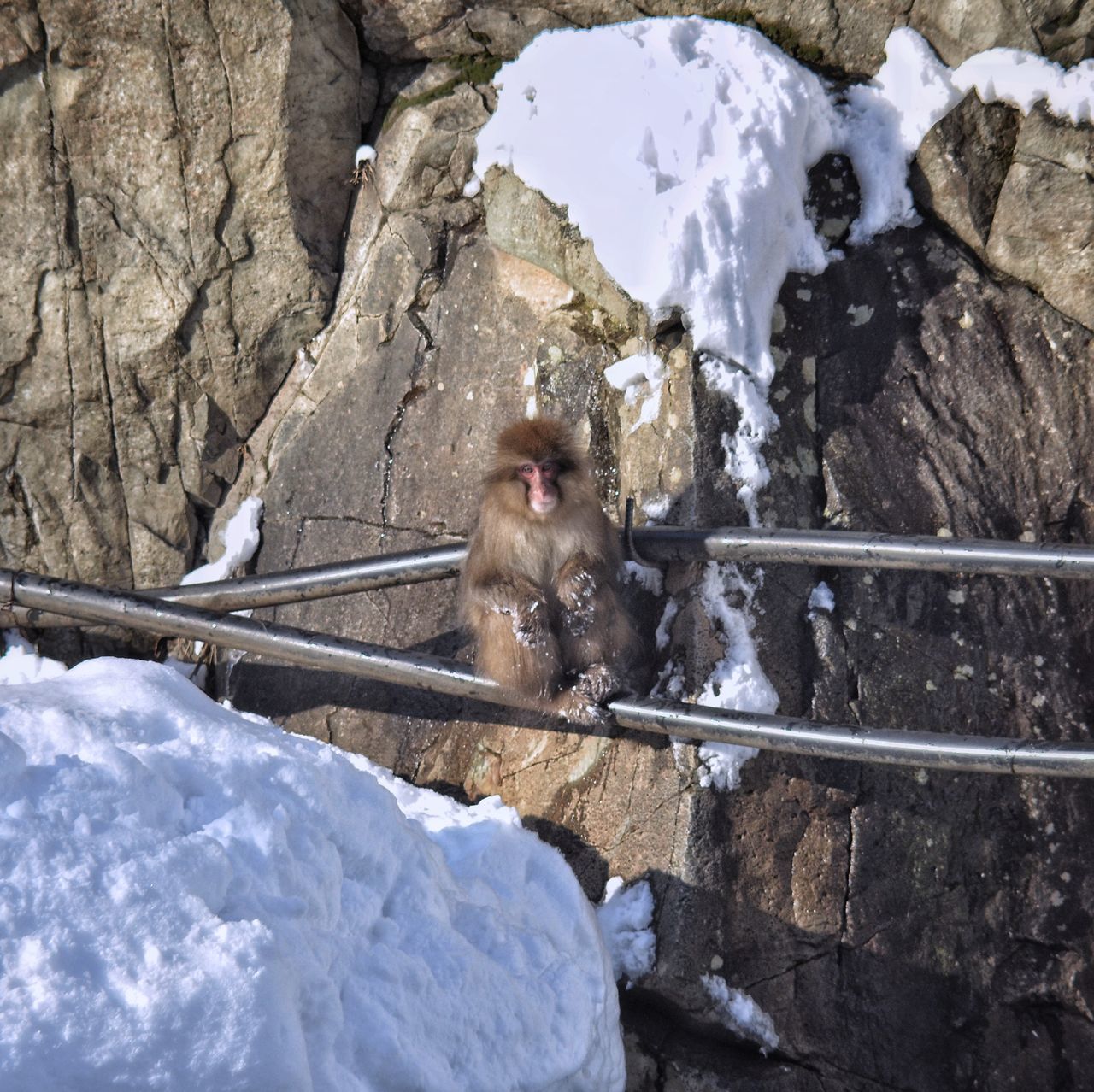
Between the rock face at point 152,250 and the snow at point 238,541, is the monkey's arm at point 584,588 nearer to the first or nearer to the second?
the snow at point 238,541

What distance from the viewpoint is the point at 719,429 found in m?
3.42

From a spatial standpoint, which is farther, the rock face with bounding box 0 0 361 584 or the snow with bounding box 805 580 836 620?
the rock face with bounding box 0 0 361 584

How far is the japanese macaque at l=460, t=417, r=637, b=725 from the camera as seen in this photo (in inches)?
128

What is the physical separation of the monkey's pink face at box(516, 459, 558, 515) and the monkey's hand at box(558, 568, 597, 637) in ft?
0.65

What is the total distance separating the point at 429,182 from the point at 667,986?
270cm

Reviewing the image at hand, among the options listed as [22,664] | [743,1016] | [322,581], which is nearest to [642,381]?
[322,581]

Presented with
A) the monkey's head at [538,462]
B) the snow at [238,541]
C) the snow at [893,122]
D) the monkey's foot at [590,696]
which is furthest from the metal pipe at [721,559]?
the snow at [893,122]

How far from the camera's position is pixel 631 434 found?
11.7ft

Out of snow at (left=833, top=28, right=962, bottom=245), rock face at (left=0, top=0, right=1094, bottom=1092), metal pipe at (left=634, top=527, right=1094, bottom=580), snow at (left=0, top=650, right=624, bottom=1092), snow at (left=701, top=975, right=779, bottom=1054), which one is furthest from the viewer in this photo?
snow at (left=833, top=28, right=962, bottom=245)

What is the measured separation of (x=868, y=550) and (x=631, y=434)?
932 mm

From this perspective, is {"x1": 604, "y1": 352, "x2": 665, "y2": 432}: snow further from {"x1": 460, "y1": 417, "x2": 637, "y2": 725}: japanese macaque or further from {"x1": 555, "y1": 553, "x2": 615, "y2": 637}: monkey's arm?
{"x1": 555, "y1": 553, "x2": 615, "y2": 637}: monkey's arm

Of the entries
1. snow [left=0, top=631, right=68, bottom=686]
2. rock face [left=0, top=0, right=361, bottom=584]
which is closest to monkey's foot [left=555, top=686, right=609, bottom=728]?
rock face [left=0, top=0, right=361, bottom=584]

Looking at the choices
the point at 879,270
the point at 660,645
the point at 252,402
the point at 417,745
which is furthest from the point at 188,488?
the point at 879,270

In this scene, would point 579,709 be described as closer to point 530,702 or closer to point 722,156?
point 530,702
